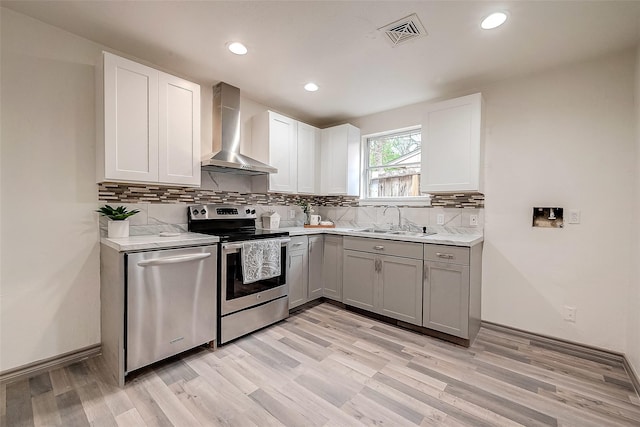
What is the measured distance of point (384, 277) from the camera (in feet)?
9.29

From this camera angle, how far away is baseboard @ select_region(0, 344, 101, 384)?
1.84 m

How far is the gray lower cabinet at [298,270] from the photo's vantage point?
2951 mm

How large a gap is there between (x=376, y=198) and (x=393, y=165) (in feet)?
1.58

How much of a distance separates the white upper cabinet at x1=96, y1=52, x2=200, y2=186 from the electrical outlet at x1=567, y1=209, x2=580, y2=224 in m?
→ 3.29

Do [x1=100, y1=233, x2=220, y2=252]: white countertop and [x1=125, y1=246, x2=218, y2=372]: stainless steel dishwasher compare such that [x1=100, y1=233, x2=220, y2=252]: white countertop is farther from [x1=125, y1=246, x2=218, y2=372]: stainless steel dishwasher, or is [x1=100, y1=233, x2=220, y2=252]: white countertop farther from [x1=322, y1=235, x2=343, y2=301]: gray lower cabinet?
[x1=322, y1=235, x2=343, y2=301]: gray lower cabinet

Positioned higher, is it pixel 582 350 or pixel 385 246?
pixel 385 246

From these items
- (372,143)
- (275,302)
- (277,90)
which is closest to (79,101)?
(277,90)

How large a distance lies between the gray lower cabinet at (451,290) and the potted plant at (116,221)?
2.56m

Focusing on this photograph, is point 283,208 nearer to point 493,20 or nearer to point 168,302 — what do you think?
point 168,302

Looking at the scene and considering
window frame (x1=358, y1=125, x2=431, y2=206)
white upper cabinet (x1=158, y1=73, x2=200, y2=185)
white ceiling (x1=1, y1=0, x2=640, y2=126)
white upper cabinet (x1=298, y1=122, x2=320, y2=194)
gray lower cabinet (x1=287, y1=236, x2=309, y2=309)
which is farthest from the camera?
white upper cabinet (x1=298, y1=122, x2=320, y2=194)

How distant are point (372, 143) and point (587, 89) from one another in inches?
86.0

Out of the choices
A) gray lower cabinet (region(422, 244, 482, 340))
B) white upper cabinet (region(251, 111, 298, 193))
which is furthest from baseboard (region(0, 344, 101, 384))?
gray lower cabinet (region(422, 244, 482, 340))

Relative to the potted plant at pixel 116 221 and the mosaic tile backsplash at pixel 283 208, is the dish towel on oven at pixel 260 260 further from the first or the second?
the potted plant at pixel 116 221

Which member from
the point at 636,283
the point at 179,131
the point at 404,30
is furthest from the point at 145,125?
the point at 636,283
